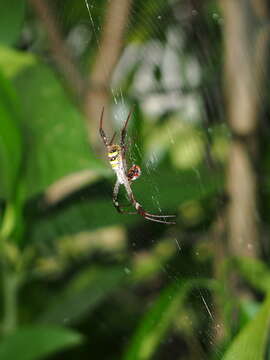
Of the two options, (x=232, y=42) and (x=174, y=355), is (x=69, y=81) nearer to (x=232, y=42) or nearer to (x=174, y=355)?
(x=232, y=42)

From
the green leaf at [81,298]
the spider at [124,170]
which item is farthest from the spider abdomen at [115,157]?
the green leaf at [81,298]

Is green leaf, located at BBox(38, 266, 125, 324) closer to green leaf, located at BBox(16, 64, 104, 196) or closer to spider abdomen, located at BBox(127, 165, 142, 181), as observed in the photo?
green leaf, located at BBox(16, 64, 104, 196)

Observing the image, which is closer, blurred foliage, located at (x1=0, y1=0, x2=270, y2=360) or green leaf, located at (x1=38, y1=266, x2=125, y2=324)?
blurred foliage, located at (x1=0, y1=0, x2=270, y2=360)

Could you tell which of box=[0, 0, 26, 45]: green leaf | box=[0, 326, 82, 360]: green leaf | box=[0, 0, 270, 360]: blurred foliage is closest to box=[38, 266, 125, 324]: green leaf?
box=[0, 0, 270, 360]: blurred foliage

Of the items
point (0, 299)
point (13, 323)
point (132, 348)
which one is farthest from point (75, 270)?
point (132, 348)

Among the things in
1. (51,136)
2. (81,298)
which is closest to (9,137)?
(51,136)

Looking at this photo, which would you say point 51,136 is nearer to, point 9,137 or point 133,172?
point 9,137
